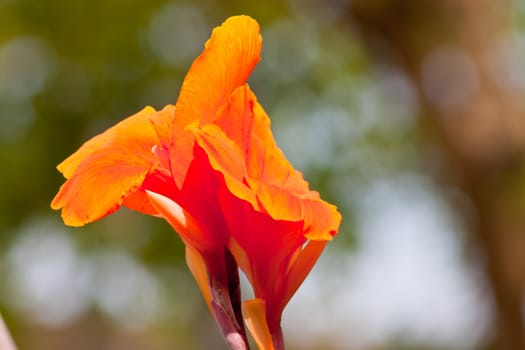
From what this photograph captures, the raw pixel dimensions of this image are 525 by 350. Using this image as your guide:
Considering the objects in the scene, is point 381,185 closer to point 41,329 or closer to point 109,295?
point 109,295

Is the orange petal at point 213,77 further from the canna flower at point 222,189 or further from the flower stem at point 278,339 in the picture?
the flower stem at point 278,339

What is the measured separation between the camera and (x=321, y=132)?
5.27 meters

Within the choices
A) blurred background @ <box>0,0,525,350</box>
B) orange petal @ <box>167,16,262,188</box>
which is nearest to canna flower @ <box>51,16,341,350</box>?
orange petal @ <box>167,16,262,188</box>

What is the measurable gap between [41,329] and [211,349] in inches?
138

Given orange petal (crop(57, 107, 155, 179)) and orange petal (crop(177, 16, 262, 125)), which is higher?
orange petal (crop(177, 16, 262, 125))

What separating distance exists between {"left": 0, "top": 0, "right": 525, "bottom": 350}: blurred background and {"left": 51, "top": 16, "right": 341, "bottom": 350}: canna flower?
3068mm

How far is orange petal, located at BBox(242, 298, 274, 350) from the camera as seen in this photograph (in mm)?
624

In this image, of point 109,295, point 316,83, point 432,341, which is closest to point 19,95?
point 109,295

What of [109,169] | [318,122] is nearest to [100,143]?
[109,169]

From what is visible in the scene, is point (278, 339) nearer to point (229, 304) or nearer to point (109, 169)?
point (229, 304)

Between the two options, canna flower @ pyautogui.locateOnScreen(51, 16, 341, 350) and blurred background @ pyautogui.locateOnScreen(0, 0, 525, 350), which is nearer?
canna flower @ pyautogui.locateOnScreen(51, 16, 341, 350)

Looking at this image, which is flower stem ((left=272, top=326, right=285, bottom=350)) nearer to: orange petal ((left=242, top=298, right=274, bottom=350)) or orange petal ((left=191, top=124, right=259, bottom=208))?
orange petal ((left=242, top=298, right=274, bottom=350))

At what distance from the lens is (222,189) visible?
23.9 inches

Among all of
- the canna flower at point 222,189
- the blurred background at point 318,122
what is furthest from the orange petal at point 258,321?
the blurred background at point 318,122
